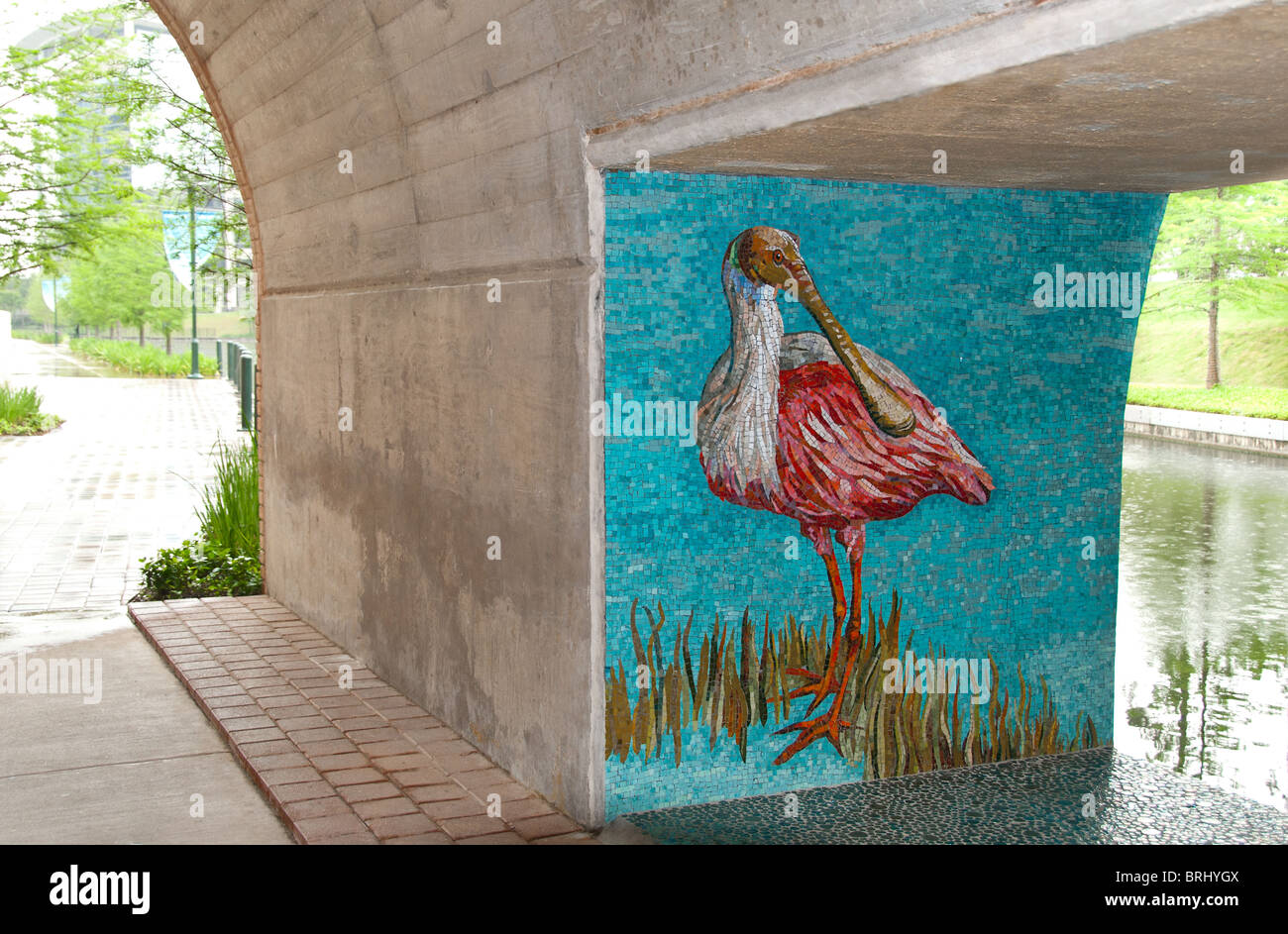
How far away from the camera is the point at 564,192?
474 centimetres

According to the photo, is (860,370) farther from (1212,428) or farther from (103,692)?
(1212,428)

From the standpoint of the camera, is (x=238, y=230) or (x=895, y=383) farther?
(x=238, y=230)

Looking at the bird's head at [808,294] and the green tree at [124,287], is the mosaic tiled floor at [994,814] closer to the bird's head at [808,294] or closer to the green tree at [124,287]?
the bird's head at [808,294]

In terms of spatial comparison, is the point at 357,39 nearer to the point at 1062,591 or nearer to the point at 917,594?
the point at 917,594

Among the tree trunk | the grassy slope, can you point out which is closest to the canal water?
the grassy slope

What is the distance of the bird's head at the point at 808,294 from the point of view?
482 centimetres

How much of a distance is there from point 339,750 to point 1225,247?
25.6m

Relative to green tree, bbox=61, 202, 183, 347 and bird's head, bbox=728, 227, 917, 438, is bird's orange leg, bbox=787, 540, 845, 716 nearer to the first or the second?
bird's head, bbox=728, 227, 917, 438

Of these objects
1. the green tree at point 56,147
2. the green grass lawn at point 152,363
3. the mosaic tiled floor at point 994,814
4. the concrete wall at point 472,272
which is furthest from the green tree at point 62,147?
the green grass lawn at point 152,363

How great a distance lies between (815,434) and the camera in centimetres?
500

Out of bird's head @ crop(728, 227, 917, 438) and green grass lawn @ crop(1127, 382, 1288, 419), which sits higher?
bird's head @ crop(728, 227, 917, 438)

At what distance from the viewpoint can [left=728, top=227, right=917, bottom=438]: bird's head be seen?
482cm

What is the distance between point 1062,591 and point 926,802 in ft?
3.95
